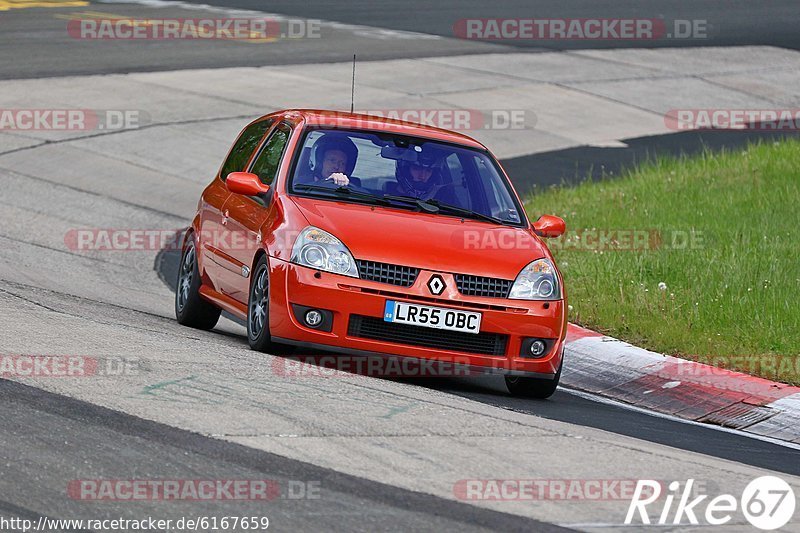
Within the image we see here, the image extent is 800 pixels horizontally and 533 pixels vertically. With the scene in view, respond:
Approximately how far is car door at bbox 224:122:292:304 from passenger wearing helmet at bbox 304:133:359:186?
0.91ft

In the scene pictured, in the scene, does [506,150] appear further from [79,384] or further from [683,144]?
[79,384]

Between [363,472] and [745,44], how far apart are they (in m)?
26.4

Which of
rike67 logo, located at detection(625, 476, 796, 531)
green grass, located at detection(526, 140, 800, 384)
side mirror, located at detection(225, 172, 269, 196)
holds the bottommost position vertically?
green grass, located at detection(526, 140, 800, 384)

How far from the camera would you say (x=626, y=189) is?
1694cm

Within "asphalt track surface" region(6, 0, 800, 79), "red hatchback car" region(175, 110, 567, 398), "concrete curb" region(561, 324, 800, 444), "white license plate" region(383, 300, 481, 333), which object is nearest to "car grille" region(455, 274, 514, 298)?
"red hatchback car" region(175, 110, 567, 398)

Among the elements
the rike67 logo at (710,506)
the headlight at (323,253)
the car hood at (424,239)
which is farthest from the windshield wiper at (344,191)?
the rike67 logo at (710,506)

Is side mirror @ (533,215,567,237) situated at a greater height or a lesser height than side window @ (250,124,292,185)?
lesser

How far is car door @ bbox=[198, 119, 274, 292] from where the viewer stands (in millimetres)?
10062

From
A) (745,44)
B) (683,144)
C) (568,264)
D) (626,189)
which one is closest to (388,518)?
(568,264)

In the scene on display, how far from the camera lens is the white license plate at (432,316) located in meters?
8.49

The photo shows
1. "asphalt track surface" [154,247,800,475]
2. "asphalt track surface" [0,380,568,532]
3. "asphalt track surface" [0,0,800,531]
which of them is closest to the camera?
"asphalt track surface" [0,380,568,532]

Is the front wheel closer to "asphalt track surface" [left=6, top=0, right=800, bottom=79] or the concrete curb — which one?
the concrete curb

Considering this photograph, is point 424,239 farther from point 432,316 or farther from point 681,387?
point 681,387

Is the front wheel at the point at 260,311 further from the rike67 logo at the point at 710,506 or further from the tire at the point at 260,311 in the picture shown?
the rike67 logo at the point at 710,506
